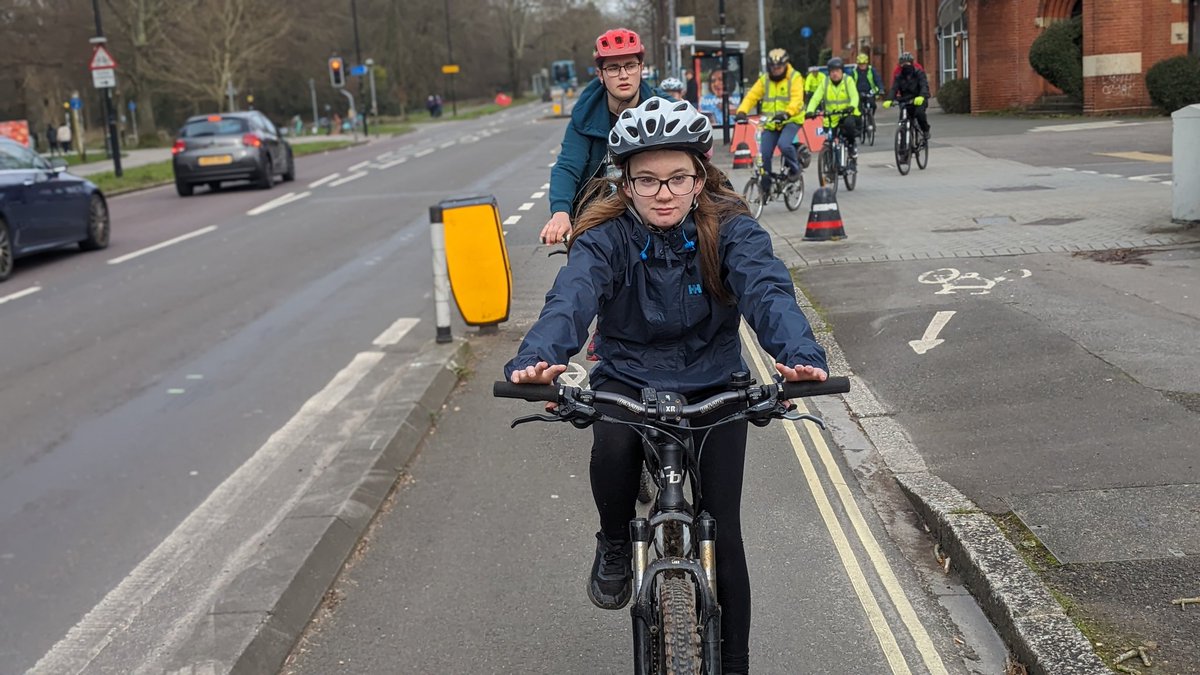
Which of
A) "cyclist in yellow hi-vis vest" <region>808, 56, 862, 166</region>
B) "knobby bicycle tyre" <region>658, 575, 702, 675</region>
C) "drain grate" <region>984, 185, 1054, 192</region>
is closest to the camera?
"knobby bicycle tyre" <region>658, 575, 702, 675</region>

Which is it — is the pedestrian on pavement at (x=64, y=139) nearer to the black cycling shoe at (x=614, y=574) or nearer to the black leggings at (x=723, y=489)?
the black cycling shoe at (x=614, y=574)

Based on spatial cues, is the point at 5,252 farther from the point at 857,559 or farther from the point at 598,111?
the point at 857,559

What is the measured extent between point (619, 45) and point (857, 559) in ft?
7.82

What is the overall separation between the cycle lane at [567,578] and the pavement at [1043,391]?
25cm

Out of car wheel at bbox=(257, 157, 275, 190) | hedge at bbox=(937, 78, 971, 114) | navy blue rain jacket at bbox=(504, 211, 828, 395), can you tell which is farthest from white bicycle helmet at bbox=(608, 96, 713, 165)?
hedge at bbox=(937, 78, 971, 114)

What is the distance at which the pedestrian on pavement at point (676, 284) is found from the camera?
11.3 ft

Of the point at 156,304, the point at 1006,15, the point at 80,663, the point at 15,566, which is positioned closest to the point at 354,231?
the point at 156,304

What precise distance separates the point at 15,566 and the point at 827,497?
360 centimetres

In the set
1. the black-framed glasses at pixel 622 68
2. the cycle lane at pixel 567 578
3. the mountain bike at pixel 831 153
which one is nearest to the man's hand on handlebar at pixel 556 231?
the black-framed glasses at pixel 622 68

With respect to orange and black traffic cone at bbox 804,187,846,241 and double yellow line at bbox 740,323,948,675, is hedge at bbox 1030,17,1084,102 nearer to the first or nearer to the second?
orange and black traffic cone at bbox 804,187,846,241

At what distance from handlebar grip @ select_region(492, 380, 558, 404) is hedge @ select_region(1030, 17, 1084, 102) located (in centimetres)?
3085

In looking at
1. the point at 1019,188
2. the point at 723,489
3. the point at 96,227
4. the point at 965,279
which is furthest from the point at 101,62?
the point at 723,489

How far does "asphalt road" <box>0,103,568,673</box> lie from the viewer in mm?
5852

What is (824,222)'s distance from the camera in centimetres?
1341
